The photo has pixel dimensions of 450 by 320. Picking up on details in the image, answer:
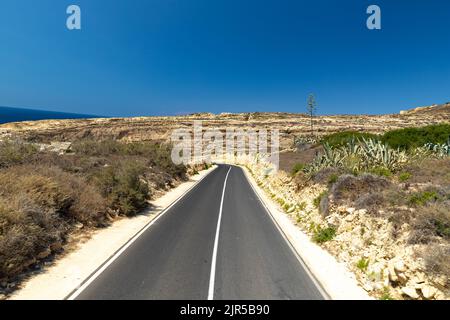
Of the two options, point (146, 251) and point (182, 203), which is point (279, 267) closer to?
point (146, 251)

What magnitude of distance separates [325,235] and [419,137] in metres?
22.8

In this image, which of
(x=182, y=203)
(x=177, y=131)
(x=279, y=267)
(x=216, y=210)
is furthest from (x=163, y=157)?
(x=177, y=131)

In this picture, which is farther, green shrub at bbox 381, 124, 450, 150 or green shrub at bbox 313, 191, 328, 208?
green shrub at bbox 381, 124, 450, 150

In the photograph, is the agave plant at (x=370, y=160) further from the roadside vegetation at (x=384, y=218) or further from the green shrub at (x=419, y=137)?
the green shrub at (x=419, y=137)

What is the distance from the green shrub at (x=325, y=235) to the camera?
11203mm

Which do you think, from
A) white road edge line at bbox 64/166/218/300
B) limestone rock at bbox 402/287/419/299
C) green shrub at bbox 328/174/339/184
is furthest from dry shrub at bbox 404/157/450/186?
white road edge line at bbox 64/166/218/300

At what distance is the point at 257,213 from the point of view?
15969 mm

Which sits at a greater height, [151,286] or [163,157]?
[163,157]

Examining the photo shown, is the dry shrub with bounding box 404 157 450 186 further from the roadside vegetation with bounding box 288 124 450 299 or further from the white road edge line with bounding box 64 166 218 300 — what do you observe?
the white road edge line with bounding box 64 166 218 300

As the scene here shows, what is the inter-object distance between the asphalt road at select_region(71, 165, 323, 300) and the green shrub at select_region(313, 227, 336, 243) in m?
1.43

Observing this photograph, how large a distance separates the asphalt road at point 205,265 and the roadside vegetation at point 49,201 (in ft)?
7.00

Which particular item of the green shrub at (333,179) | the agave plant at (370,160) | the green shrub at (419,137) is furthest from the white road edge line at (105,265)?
the green shrub at (419,137)

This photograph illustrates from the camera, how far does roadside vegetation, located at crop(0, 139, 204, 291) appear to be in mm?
7902
